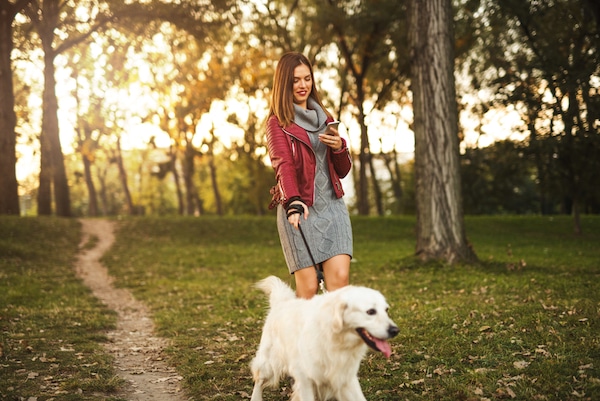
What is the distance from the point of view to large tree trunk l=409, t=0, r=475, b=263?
1267 cm

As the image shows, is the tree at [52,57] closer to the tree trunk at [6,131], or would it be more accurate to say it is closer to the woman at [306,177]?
the tree trunk at [6,131]

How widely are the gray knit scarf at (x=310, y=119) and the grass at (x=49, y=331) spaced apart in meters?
3.02

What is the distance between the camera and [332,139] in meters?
4.83

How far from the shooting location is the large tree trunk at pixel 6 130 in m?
22.5

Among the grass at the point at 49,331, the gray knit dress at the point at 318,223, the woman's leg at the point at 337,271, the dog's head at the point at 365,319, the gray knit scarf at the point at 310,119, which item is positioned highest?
the gray knit scarf at the point at 310,119

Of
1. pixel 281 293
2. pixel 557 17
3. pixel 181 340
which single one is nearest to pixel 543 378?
pixel 281 293

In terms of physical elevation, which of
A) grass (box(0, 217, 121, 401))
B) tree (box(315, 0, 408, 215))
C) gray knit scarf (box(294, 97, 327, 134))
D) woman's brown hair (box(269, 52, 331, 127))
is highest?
tree (box(315, 0, 408, 215))

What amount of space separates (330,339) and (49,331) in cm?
596

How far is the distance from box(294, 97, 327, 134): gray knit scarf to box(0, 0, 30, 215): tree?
2057 cm

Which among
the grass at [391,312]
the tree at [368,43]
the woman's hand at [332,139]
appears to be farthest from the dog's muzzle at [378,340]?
the tree at [368,43]

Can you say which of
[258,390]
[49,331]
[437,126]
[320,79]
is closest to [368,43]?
[320,79]

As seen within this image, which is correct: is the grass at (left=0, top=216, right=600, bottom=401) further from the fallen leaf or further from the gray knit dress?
the gray knit dress

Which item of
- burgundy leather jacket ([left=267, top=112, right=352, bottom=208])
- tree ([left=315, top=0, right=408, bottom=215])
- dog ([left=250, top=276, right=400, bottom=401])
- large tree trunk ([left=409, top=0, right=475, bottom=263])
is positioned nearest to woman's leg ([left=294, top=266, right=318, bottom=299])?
dog ([left=250, top=276, right=400, bottom=401])

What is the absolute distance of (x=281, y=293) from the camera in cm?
489
